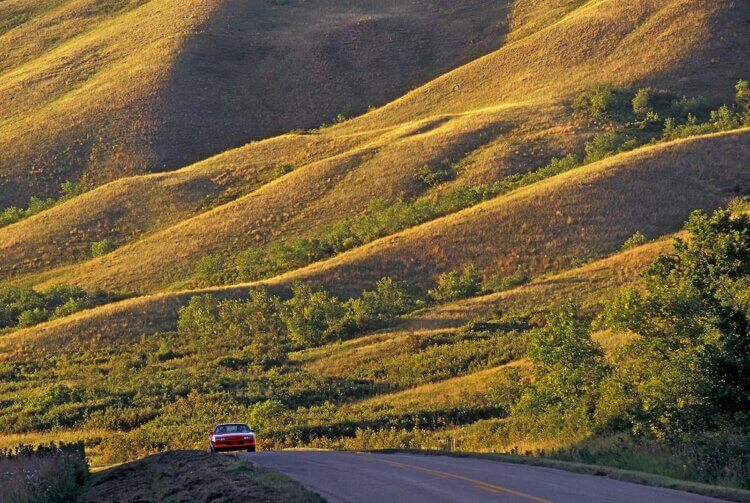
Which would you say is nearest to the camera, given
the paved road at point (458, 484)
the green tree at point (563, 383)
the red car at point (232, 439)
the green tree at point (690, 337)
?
the paved road at point (458, 484)

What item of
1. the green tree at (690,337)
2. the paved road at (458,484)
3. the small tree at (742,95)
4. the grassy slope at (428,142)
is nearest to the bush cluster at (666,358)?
the green tree at (690,337)

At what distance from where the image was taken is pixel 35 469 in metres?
21.0

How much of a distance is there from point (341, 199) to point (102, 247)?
78.3 feet

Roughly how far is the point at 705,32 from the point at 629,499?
126m

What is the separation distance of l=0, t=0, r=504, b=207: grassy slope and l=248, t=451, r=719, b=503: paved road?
373 feet

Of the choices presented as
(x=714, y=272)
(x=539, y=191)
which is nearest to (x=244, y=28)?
(x=539, y=191)

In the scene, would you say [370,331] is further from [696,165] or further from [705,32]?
[705,32]

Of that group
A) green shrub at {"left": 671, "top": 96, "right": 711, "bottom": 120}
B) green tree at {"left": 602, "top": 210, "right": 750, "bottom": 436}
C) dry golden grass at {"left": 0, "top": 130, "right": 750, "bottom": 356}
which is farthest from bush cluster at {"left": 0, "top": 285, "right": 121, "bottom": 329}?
green shrub at {"left": 671, "top": 96, "right": 711, "bottom": 120}

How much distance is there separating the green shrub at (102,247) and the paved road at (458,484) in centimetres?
A: 8363

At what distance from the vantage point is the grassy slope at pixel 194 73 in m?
139

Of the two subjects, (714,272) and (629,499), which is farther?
(714,272)

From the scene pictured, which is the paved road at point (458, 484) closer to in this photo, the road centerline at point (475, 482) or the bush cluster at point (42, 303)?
the road centerline at point (475, 482)

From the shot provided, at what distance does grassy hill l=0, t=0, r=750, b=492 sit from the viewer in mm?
55875

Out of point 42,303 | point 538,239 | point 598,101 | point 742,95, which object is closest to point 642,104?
point 598,101
